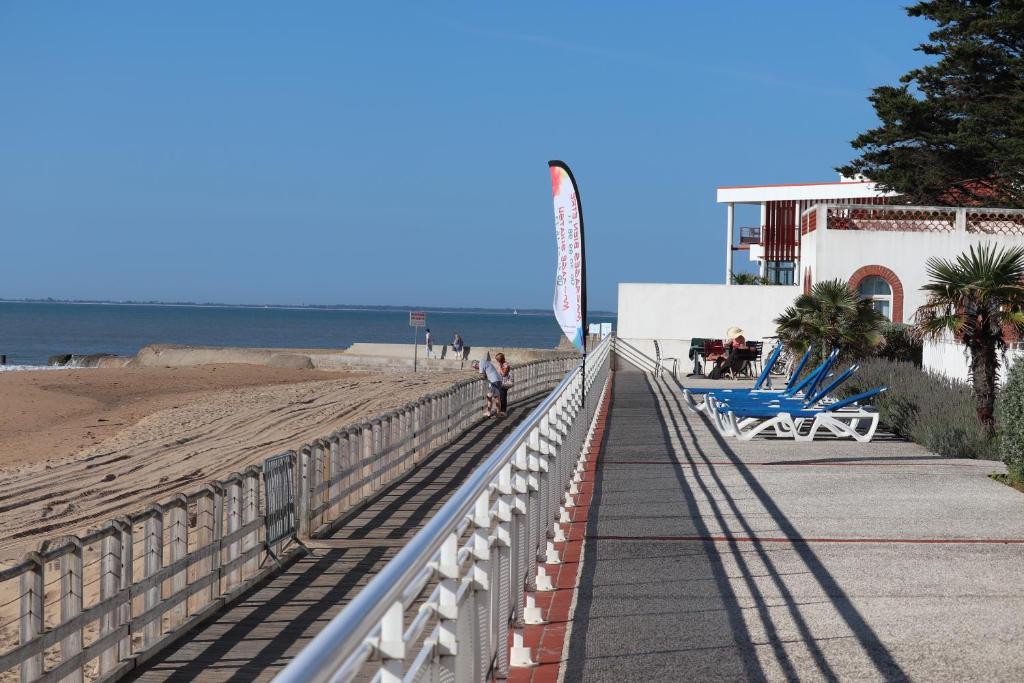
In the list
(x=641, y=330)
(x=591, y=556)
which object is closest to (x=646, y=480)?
(x=591, y=556)

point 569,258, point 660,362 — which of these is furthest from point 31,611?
point 660,362

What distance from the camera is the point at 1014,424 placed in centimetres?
1157

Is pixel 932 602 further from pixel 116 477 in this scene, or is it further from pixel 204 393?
pixel 204 393

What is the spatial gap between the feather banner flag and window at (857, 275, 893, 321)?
1939 centimetres

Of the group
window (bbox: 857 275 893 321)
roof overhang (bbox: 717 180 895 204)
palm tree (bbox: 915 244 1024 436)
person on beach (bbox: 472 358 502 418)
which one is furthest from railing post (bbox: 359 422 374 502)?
roof overhang (bbox: 717 180 895 204)

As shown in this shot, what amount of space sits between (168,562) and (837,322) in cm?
1913

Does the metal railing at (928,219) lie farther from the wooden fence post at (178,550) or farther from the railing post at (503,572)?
the railing post at (503,572)

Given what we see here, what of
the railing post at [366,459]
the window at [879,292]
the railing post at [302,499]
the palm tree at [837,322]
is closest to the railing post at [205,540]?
the railing post at [302,499]

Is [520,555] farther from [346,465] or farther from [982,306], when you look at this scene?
[982,306]

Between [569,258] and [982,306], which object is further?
[569,258]

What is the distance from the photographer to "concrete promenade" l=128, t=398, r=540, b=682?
720 cm

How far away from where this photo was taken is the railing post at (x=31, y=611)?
6.28 metres

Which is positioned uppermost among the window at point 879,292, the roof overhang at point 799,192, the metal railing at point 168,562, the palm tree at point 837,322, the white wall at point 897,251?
the roof overhang at point 799,192

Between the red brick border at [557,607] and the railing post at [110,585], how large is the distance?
2367mm
